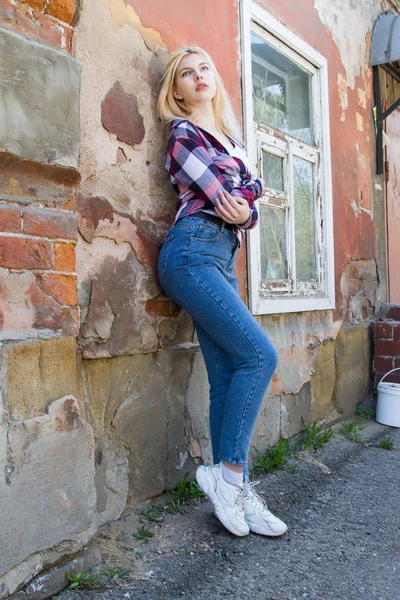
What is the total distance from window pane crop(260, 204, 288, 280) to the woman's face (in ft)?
3.57

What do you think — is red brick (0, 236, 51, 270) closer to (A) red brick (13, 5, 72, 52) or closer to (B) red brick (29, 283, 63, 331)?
(B) red brick (29, 283, 63, 331)

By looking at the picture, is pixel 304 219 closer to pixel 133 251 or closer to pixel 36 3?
pixel 133 251

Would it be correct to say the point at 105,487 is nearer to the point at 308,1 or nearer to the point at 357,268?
the point at 357,268

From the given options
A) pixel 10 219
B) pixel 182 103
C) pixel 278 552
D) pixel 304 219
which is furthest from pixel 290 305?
pixel 10 219

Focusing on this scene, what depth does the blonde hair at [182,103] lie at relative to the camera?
229 cm

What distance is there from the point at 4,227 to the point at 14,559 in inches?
35.9

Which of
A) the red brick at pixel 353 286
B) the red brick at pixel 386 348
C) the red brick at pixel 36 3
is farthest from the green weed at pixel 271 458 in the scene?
the red brick at pixel 36 3

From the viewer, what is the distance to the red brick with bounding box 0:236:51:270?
5.06 feet

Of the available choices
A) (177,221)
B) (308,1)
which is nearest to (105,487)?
(177,221)

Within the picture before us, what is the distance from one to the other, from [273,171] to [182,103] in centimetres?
117

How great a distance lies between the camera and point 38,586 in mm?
1604

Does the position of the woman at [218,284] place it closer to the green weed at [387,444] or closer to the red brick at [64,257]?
the red brick at [64,257]

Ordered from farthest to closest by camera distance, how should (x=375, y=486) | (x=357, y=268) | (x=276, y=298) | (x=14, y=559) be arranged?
(x=357, y=268) → (x=276, y=298) → (x=375, y=486) → (x=14, y=559)

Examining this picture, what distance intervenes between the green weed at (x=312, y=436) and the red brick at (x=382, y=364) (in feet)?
3.44
